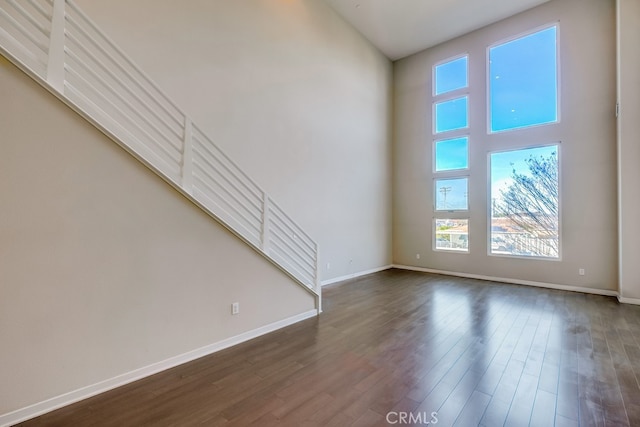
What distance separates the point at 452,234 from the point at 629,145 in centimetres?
334

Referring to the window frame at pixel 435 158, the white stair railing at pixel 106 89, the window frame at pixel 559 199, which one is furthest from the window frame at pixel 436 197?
the white stair railing at pixel 106 89

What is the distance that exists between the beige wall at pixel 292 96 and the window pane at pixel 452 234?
4.24 ft

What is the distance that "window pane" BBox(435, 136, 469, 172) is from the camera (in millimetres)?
6773

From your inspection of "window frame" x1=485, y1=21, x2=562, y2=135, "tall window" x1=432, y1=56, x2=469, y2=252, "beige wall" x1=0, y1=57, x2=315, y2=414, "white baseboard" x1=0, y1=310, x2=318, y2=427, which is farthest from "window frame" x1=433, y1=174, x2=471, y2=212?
"beige wall" x1=0, y1=57, x2=315, y2=414

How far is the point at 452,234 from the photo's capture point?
6.91 meters

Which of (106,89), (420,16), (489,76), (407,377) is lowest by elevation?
(407,377)

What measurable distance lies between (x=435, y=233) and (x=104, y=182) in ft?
22.3

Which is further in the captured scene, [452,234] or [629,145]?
[452,234]

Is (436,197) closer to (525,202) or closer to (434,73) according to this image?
(525,202)

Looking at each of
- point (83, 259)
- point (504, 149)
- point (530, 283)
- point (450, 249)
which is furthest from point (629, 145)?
point (83, 259)

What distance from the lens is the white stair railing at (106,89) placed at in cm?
199

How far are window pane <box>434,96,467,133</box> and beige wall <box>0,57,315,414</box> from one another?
6.34 meters

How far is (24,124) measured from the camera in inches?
75.4

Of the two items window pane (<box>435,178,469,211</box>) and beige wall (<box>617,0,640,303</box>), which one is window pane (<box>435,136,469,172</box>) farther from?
beige wall (<box>617,0,640,303</box>)
